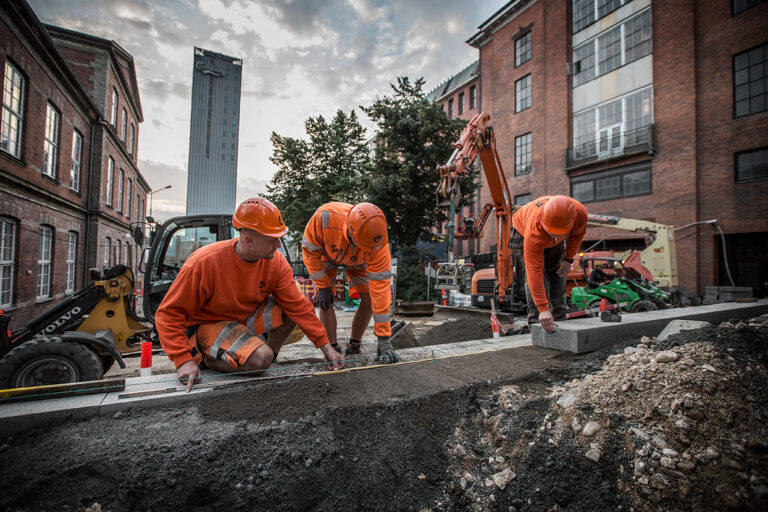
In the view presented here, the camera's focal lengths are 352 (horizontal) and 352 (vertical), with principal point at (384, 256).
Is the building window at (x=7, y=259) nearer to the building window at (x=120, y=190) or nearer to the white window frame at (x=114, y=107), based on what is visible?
the building window at (x=120, y=190)

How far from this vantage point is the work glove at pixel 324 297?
371 cm

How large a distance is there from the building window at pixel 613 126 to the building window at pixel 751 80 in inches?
96.7

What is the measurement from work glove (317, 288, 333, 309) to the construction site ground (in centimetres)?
125

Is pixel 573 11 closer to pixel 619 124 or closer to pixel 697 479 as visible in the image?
pixel 619 124

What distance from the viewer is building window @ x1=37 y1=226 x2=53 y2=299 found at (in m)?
9.70

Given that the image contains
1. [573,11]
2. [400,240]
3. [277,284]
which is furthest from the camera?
[573,11]

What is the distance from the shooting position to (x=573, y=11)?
1659 cm

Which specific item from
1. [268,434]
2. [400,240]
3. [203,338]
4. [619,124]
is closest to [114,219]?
[400,240]

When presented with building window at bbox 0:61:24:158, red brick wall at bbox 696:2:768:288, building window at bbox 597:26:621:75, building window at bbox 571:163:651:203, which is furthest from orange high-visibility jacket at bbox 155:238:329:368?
building window at bbox 597:26:621:75

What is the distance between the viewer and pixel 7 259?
26.6ft

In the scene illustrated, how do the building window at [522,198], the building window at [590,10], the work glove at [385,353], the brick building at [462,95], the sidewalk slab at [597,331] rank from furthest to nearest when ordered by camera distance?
1. the brick building at [462,95]
2. the building window at [522,198]
3. the building window at [590,10]
4. the sidewalk slab at [597,331]
5. the work glove at [385,353]

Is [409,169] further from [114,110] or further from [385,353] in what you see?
[114,110]

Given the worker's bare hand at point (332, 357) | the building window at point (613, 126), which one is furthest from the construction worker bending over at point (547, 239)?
the building window at point (613, 126)

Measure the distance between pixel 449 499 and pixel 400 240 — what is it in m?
13.0
